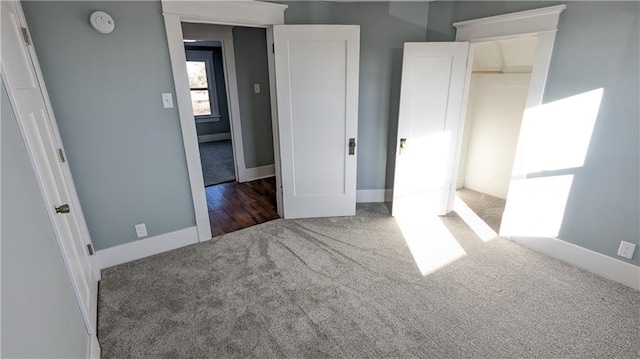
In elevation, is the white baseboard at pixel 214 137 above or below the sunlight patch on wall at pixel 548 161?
below

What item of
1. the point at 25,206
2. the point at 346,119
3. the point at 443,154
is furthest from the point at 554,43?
the point at 25,206

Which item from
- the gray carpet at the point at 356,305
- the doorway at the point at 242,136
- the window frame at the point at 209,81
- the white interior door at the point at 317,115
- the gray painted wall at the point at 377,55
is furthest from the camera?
the window frame at the point at 209,81

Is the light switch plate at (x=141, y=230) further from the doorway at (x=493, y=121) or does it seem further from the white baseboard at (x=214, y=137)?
the white baseboard at (x=214, y=137)

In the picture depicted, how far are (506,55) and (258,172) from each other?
366cm

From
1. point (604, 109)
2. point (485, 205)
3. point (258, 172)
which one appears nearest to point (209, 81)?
point (258, 172)

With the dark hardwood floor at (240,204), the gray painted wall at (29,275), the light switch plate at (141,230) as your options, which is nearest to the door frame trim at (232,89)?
the dark hardwood floor at (240,204)

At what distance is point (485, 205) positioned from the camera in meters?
3.90

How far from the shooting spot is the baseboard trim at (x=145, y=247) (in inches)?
104

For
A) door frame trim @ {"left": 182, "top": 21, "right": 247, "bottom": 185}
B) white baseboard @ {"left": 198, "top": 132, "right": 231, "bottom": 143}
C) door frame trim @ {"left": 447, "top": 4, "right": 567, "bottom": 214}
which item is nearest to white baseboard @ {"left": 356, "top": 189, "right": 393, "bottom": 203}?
door frame trim @ {"left": 447, "top": 4, "right": 567, "bottom": 214}

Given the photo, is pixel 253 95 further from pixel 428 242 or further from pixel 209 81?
pixel 209 81

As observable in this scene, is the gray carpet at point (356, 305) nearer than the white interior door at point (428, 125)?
Yes

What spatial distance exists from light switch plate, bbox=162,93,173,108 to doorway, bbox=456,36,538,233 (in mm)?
3250

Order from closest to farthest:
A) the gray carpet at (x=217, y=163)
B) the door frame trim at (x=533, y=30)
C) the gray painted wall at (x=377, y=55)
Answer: the door frame trim at (x=533, y=30), the gray painted wall at (x=377, y=55), the gray carpet at (x=217, y=163)

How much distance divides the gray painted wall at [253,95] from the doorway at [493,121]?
2805mm
